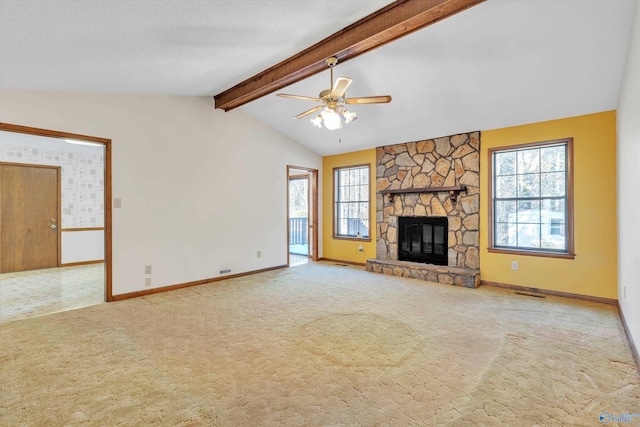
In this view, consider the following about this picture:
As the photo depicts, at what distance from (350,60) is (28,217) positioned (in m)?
6.81

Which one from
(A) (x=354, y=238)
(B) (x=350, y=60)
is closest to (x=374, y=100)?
(B) (x=350, y=60)

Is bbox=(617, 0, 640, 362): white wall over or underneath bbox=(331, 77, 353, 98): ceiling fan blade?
underneath

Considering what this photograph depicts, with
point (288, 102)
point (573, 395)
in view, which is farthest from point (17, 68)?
point (573, 395)

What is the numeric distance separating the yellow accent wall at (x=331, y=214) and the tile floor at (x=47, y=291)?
4.41m

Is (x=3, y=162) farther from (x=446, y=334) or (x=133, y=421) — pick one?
(x=446, y=334)

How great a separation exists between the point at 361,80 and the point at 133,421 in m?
4.16

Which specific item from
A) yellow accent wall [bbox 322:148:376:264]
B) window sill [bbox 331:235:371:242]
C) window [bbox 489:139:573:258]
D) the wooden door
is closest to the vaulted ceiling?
window [bbox 489:139:573:258]

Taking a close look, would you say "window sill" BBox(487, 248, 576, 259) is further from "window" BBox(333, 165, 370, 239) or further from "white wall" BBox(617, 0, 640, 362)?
"window" BBox(333, 165, 370, 239)

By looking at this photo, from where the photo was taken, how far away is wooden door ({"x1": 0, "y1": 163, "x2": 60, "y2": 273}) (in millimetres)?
6031

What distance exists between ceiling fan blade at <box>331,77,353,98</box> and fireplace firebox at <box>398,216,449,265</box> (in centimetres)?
342

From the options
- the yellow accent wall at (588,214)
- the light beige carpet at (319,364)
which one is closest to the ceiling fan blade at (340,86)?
the light beige carpet at (319,364)

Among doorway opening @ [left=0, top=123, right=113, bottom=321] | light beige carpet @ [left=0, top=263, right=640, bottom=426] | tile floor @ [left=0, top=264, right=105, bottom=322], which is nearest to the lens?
light beige carpet @ [left=0, top=263, right=640, bottom=426]

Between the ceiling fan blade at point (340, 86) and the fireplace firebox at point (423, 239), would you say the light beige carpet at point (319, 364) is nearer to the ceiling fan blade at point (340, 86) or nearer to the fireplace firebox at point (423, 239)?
the fireplace firebox at point (423, 239)

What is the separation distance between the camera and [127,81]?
387 centimetres
